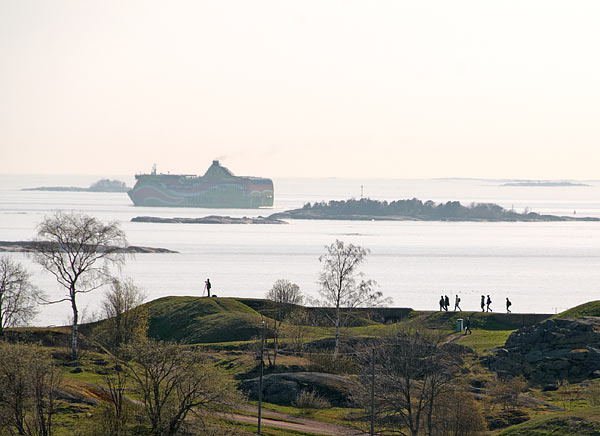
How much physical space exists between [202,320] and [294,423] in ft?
90.1

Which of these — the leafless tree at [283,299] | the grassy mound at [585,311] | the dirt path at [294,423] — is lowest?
the dirt path at [294,423]

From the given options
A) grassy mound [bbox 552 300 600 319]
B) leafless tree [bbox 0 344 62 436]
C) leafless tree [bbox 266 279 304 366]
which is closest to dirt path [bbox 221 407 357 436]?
leafless tree [bbox 0 344 62 436]

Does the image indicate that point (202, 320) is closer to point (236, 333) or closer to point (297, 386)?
point (236, 333)

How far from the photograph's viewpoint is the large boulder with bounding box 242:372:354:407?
4734 cm

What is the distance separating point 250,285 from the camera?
115562mm

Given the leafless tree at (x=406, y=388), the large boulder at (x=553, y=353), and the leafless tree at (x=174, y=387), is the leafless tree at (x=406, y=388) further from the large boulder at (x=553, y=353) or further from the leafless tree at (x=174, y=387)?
the large boulder at (x=553, y=353)

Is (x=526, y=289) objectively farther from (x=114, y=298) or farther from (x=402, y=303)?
(x=114, y=298)

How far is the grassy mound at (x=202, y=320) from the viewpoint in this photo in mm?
64688

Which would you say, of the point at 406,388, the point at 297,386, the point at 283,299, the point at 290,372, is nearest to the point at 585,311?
the point at 290,372

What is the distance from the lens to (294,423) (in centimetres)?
4191

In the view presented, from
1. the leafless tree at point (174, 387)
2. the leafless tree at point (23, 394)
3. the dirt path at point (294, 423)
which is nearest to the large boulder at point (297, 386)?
the dirt path at point (294, 423)

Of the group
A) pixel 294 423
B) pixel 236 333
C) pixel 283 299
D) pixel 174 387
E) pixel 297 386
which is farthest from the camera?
pixel 283 299

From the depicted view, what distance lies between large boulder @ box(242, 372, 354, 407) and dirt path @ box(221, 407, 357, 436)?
361 centimetres

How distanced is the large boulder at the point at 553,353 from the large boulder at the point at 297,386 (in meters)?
9.77
